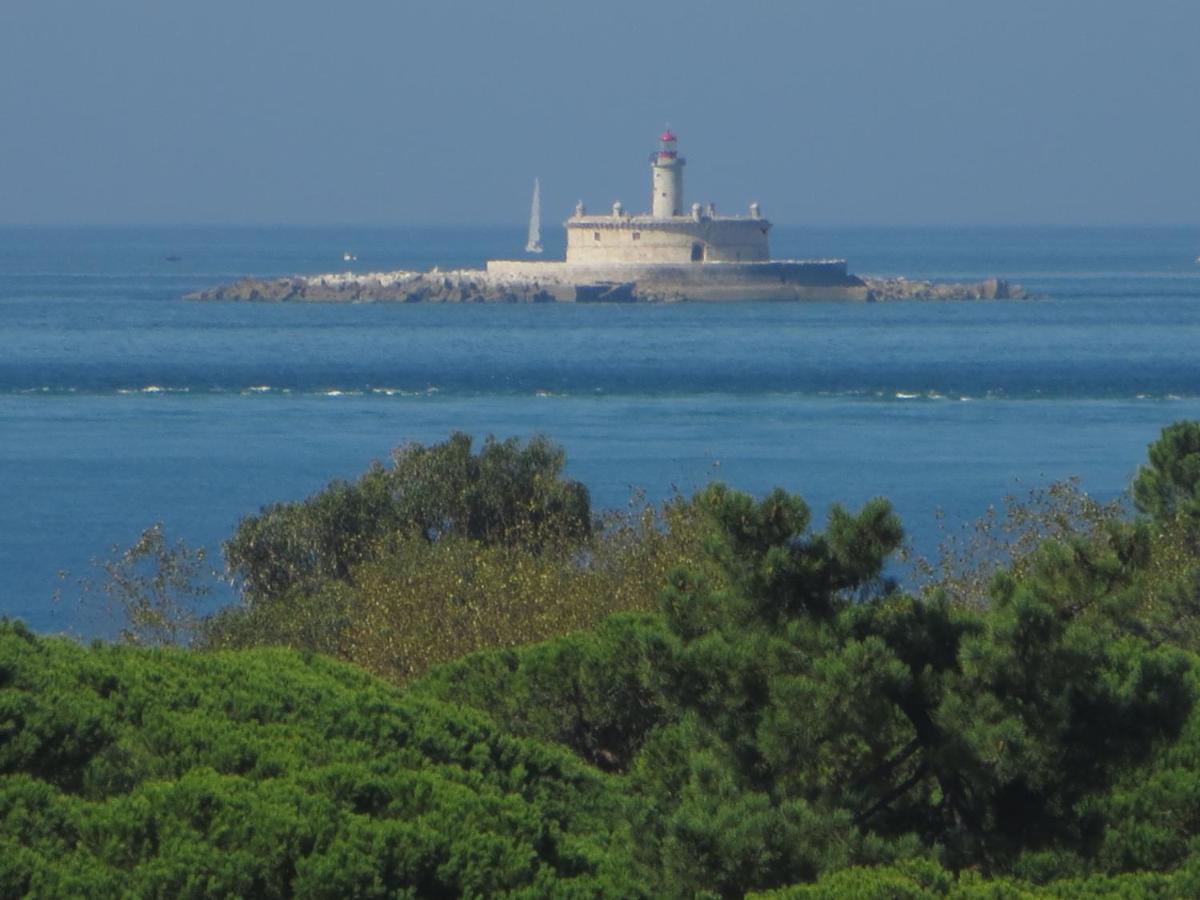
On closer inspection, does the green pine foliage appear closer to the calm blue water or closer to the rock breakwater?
the calm blue water

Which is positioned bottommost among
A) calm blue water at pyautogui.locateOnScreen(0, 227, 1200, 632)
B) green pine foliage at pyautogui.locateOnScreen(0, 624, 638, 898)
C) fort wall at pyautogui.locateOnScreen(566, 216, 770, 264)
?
calm blue water at pyautogui.locateOnScreen(0, 227, 1200, 632)

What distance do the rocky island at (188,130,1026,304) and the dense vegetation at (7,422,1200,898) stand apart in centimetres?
6434

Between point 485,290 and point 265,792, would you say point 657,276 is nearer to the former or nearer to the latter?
point 485,290

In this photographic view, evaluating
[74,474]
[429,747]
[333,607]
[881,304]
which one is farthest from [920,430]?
[881,304]

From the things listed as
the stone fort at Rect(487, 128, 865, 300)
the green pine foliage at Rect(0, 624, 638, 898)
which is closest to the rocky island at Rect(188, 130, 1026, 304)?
the stone fort at Rect(487, 128, 865, 300)

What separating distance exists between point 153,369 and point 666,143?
33652 millimetres

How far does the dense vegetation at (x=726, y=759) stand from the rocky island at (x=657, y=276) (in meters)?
64.3

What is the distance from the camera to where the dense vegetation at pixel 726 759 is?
14.6ft

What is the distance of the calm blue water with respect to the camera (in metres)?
27.0

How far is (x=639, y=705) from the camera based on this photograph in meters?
7.39

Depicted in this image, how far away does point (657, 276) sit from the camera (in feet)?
233

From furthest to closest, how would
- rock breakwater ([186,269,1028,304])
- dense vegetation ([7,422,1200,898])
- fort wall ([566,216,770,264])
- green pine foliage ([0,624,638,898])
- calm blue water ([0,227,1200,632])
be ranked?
fort wall ([566,216,770,264]), rock breakwater ([186,269,1028,304]), calm blue water ([0,227,1200,632]), dense vegetation ([7,422,1200,898]), green pine foliage ([0,624,638,898])

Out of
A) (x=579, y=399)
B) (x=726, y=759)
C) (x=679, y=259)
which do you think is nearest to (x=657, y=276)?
(x=679, y=259)

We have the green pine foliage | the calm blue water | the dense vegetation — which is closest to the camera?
the green pine foliage
